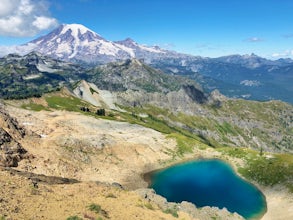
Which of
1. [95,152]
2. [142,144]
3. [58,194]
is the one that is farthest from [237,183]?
[58,194]

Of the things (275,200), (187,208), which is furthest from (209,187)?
(187,208)

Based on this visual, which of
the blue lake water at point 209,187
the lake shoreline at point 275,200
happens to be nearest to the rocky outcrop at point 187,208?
the blue lake water at point 209,187

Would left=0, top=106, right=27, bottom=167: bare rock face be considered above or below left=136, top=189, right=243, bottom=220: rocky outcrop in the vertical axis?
above

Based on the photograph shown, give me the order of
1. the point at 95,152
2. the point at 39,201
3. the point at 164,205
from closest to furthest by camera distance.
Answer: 1. the point at 39,201
2. the point at 164,205
3. the point at 95,152

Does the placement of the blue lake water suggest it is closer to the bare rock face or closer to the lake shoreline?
the lake shoreline

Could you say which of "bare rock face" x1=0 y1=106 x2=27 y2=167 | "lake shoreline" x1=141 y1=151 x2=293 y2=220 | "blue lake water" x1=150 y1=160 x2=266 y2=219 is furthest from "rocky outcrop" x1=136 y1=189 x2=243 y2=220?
"bare rock face" x1=0 y1=106 x2=27 y2=167

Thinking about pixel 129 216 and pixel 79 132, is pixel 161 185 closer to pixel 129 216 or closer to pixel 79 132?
pixel 79 132

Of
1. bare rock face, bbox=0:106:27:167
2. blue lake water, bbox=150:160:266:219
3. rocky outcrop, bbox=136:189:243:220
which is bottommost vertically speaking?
blue lake water, bbox=150:160:266:219
